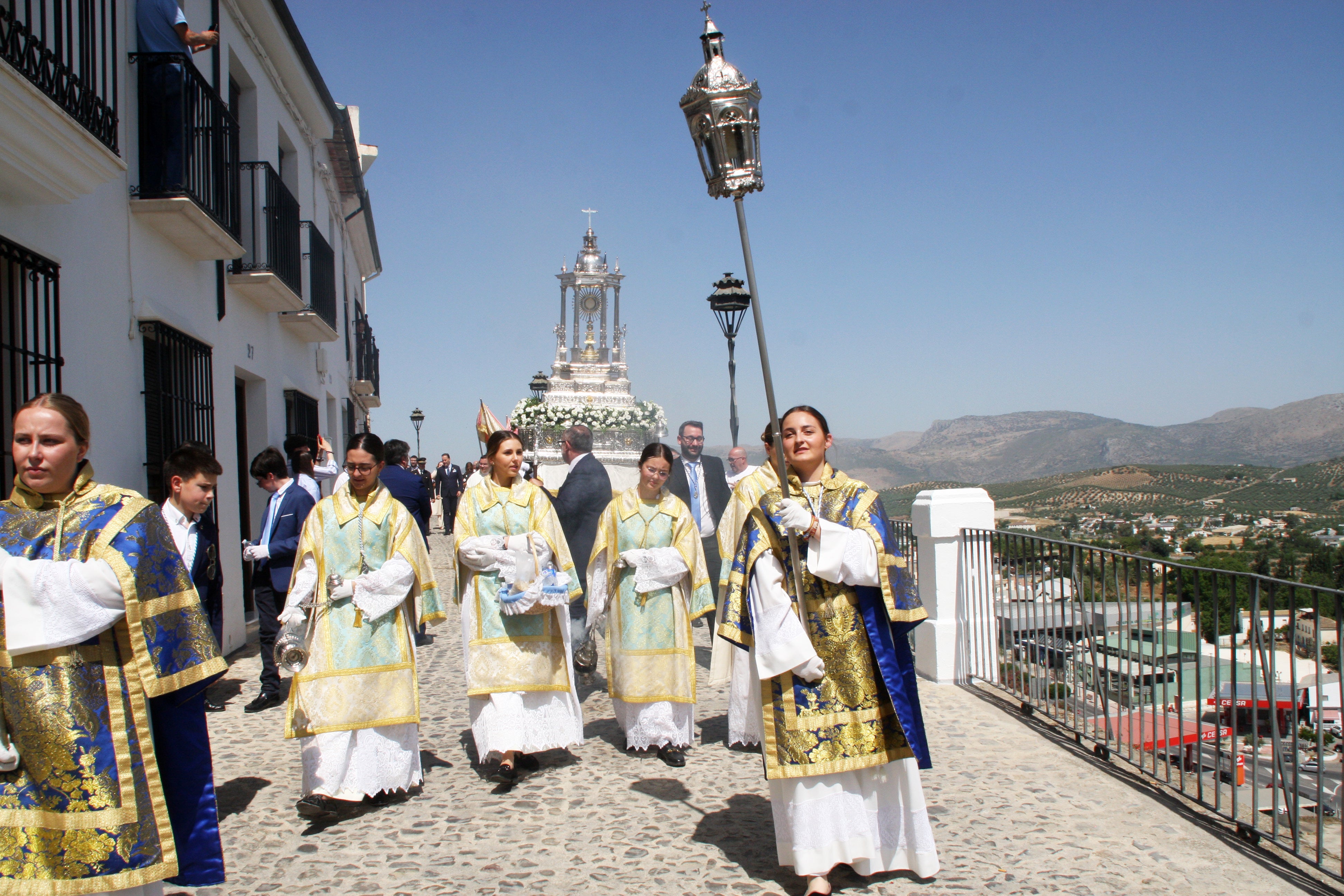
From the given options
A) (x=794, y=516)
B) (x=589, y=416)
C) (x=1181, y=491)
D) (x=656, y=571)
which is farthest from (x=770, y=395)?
(x=1181, y=491)

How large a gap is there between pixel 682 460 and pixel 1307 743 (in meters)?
4.65

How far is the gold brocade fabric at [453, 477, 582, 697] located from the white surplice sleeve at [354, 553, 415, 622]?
53 cm

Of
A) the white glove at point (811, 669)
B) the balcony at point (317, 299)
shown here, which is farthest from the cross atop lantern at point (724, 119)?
the balcony at point (317, 299)

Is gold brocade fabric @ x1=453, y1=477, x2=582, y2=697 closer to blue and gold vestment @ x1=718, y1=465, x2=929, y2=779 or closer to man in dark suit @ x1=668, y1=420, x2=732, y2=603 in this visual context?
blue and gold vestment @ x1=718, y1=465, x2=929, y2=779

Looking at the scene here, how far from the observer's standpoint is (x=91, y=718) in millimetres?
2619

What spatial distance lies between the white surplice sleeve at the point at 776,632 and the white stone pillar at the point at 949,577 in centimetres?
385

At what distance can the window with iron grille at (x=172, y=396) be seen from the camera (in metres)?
6.95

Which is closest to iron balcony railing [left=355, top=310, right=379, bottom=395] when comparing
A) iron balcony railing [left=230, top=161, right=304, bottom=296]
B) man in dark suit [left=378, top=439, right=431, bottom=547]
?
iron balcony railing [left=230, top=161, right=304, bottom=296]

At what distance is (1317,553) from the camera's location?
8109 millimetres

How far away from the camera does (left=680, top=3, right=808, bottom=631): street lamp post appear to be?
137 inches

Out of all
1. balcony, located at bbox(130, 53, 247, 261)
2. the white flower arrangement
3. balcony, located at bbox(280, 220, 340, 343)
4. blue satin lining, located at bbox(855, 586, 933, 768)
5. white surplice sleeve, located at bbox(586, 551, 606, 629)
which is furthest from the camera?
the white flower arrangement

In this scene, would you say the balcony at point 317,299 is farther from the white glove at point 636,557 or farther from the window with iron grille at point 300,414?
the white glove at point 636,557

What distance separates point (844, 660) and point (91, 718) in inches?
92.8

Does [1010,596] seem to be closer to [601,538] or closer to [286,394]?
[601,538]
